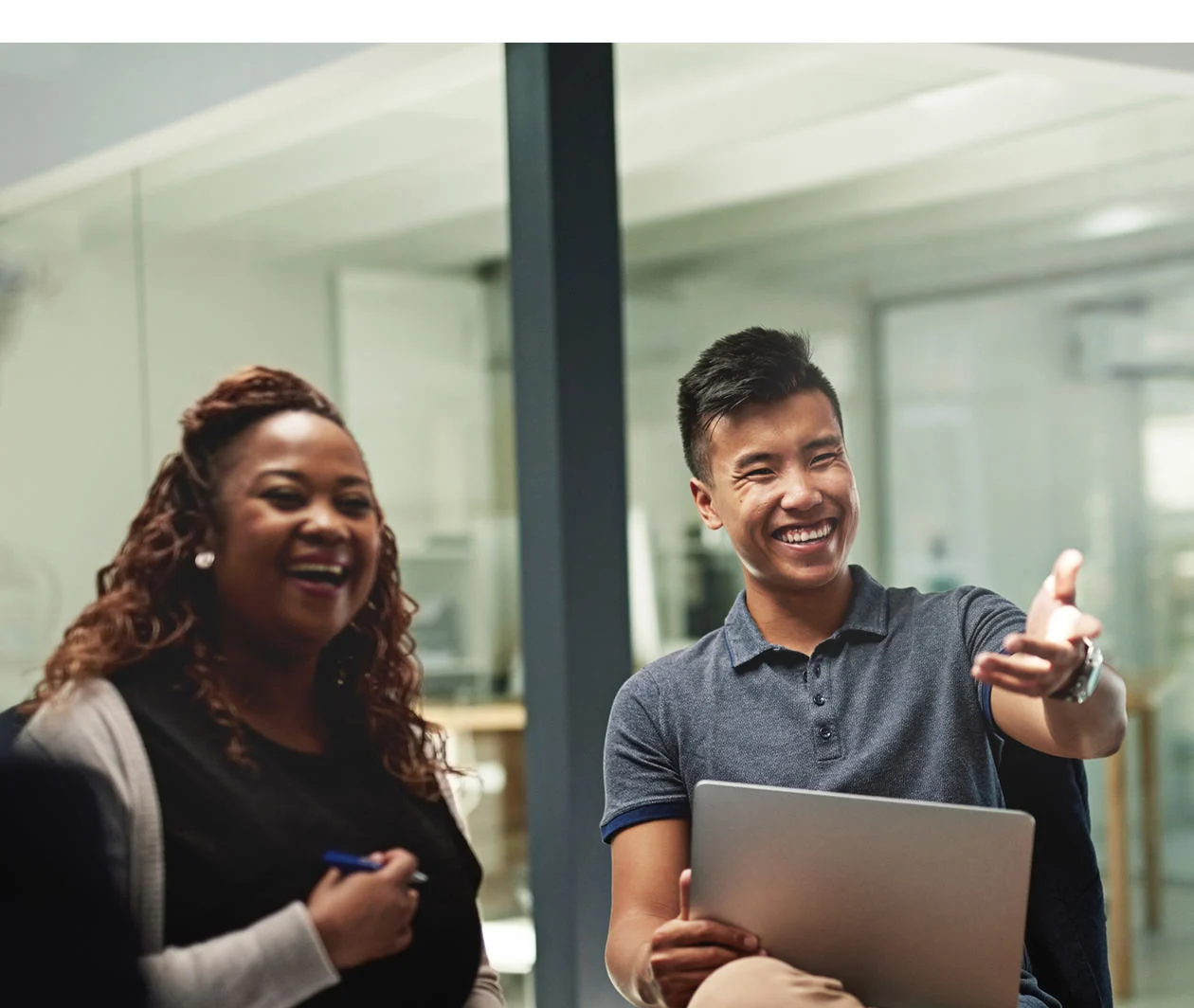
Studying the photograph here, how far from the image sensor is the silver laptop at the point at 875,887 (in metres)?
1.71

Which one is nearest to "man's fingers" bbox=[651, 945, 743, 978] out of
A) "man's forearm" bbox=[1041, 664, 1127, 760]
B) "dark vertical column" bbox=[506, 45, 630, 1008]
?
"man's forearm" bbox=[1041, 664, 1127, 760]

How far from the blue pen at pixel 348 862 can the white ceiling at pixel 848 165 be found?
1.76 meters

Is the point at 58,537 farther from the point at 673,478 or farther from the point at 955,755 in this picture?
the point at 673,478

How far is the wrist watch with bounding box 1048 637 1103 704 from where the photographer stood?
163 cm

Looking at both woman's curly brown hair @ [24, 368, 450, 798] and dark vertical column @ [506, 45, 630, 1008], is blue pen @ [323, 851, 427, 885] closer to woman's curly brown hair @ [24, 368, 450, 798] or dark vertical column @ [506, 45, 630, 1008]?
woman's curly brown hair @ [24, 368, 450, 798]

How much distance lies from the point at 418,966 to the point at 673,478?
253 cm

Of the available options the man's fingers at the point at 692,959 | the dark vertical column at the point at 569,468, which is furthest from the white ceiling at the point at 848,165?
the man's fingers at the point at 692,959

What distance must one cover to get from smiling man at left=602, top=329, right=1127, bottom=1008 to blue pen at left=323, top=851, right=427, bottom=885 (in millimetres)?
320

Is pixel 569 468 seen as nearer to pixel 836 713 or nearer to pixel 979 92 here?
pixel 836 713

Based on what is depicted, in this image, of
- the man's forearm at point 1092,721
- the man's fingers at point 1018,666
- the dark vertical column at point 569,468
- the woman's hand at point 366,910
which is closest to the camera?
the man's fingers at point 1018,666

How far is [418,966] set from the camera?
197cm

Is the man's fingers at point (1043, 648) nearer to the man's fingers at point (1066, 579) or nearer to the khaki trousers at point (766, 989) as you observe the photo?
the man's fingers at point (1066, 579)

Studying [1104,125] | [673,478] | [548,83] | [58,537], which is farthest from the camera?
[673,478]

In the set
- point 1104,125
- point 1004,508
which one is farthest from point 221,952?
point 1104,125
